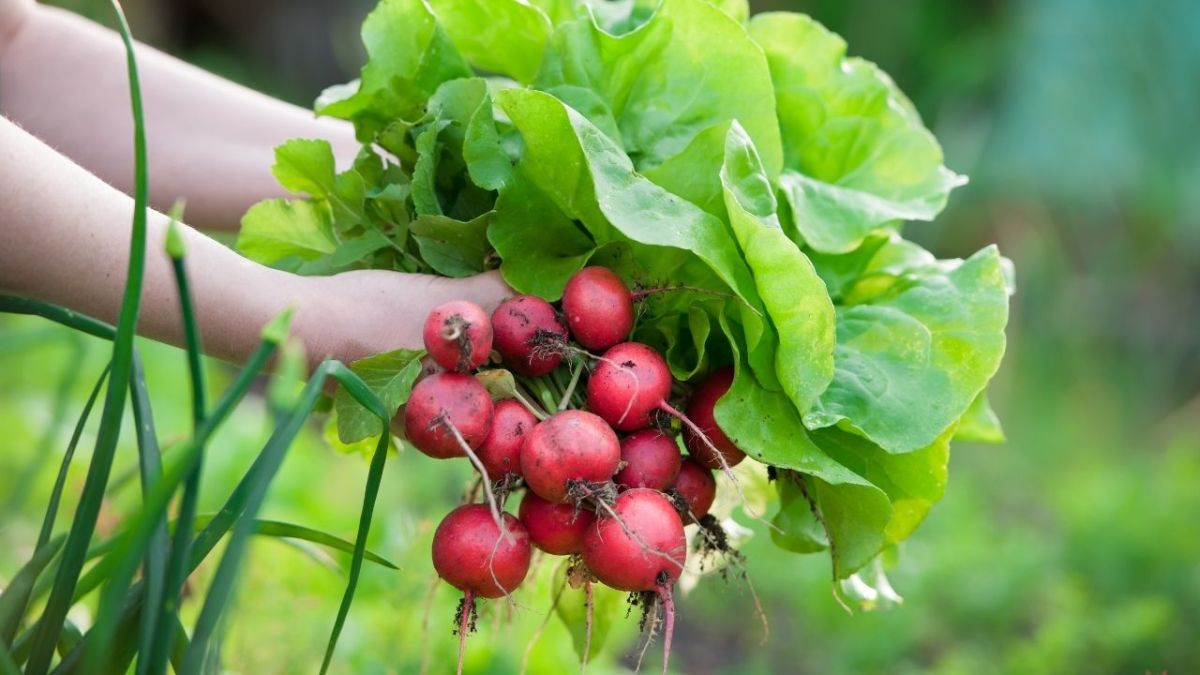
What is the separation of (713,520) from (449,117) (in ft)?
1.71

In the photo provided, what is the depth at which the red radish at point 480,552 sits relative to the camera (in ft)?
3.24

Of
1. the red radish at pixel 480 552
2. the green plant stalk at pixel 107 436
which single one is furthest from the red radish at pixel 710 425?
the green plant stalk at pixel 107 436

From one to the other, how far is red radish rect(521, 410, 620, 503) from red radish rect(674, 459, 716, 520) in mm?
127

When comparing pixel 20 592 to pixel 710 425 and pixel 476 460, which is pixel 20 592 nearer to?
pixel 476 460

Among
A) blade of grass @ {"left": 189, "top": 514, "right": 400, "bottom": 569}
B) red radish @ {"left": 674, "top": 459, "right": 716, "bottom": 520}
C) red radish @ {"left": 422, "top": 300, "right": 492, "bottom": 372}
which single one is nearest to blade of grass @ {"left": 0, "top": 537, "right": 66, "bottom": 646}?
blade of grass @ {"left": 189, "top": 514, "right": 400, "bottom": 569}

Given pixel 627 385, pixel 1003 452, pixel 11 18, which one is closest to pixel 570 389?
pixel 627 385

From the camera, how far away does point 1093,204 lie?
13.9 ft

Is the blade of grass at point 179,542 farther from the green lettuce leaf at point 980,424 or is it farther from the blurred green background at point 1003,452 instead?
the green lettuce leaf at point 980,424

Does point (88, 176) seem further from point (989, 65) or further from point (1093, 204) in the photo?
point (989, 65)

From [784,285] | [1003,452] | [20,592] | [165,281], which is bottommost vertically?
[1003,452]

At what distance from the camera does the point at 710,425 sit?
110 cm

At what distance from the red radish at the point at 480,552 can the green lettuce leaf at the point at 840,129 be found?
541 mm

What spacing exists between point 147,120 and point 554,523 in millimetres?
861

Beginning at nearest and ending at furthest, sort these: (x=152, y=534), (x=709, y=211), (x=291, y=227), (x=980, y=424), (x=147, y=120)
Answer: (x=152, y=534), (x=709, y=211), (x=291, y=227), (x=980, y=424), (x=147, y=120)
